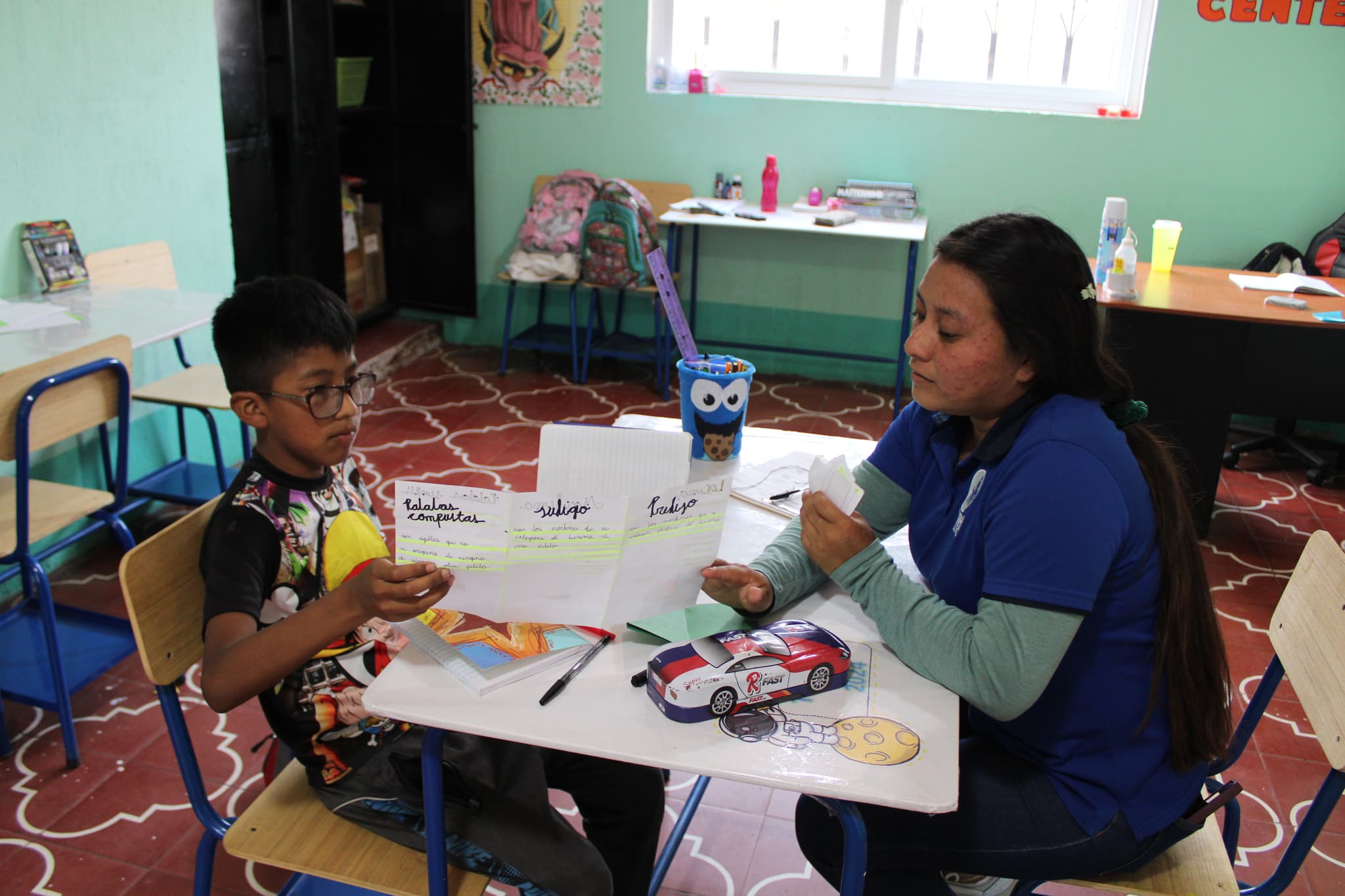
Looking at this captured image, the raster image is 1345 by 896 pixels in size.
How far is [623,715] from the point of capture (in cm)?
120

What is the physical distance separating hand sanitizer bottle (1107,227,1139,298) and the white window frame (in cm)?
141

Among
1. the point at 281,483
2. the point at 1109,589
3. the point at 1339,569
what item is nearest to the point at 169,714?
the point at 281,483

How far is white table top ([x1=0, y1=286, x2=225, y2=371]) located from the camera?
2.39m

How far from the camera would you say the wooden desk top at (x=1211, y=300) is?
319cm

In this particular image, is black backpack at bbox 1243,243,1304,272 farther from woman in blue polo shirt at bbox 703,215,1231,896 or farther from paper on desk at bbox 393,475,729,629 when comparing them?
paper on desk at bbox 393,475,729,629

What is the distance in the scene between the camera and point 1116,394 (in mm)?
1337

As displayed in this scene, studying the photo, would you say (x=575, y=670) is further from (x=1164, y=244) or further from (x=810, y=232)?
(x=810, y=232)

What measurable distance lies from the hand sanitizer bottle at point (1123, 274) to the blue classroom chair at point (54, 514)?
2783 millimetres

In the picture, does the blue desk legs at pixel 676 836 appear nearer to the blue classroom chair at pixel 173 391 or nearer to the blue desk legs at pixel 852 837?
the blue desk legs at pixel 852 837

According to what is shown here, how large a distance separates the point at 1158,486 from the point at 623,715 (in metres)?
0.70

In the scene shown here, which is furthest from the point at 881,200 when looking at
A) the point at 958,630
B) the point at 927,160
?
the point at 958,630

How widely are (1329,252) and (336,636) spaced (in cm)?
409

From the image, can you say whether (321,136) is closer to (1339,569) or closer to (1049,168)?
(1049,168)

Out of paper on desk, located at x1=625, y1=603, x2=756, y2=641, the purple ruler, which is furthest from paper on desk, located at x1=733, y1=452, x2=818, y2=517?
paper on desk, located at x1=625, y1=603, x2=756, y2=641
